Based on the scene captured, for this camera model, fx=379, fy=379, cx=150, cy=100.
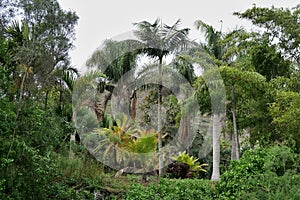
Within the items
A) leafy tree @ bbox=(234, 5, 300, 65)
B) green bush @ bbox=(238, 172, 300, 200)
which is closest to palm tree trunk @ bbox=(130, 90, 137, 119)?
leafy tree @ bbox=(234, 5, 300, 65)

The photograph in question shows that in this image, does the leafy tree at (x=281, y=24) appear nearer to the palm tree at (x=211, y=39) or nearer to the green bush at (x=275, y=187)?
the palm tree at (x=211, y=39)

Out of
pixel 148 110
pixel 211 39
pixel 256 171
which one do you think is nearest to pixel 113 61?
pixel 148 110

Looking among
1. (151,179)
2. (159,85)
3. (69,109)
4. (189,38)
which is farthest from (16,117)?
(189,38)

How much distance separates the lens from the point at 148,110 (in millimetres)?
17141

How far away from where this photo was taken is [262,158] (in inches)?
303

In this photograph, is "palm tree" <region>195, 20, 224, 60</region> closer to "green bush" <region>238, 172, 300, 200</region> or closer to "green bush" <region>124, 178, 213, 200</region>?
"green bush" <region>124, 178, 213, 200</region>

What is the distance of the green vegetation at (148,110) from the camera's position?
21.5ft

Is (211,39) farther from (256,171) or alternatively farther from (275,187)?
(275,187)

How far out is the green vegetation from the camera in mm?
6547

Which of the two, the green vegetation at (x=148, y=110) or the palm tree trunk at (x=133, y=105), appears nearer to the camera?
the green vegetation at (x=148, y=110)

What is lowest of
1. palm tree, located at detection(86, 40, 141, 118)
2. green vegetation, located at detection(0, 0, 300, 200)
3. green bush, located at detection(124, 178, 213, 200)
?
green bush, located at detection(124, 178, 213, 200)

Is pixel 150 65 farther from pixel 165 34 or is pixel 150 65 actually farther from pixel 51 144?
pixel 51 144

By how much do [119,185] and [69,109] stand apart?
2.91m

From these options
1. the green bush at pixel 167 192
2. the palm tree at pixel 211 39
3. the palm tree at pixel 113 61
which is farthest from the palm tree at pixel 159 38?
the green bush at pixel 167 192
